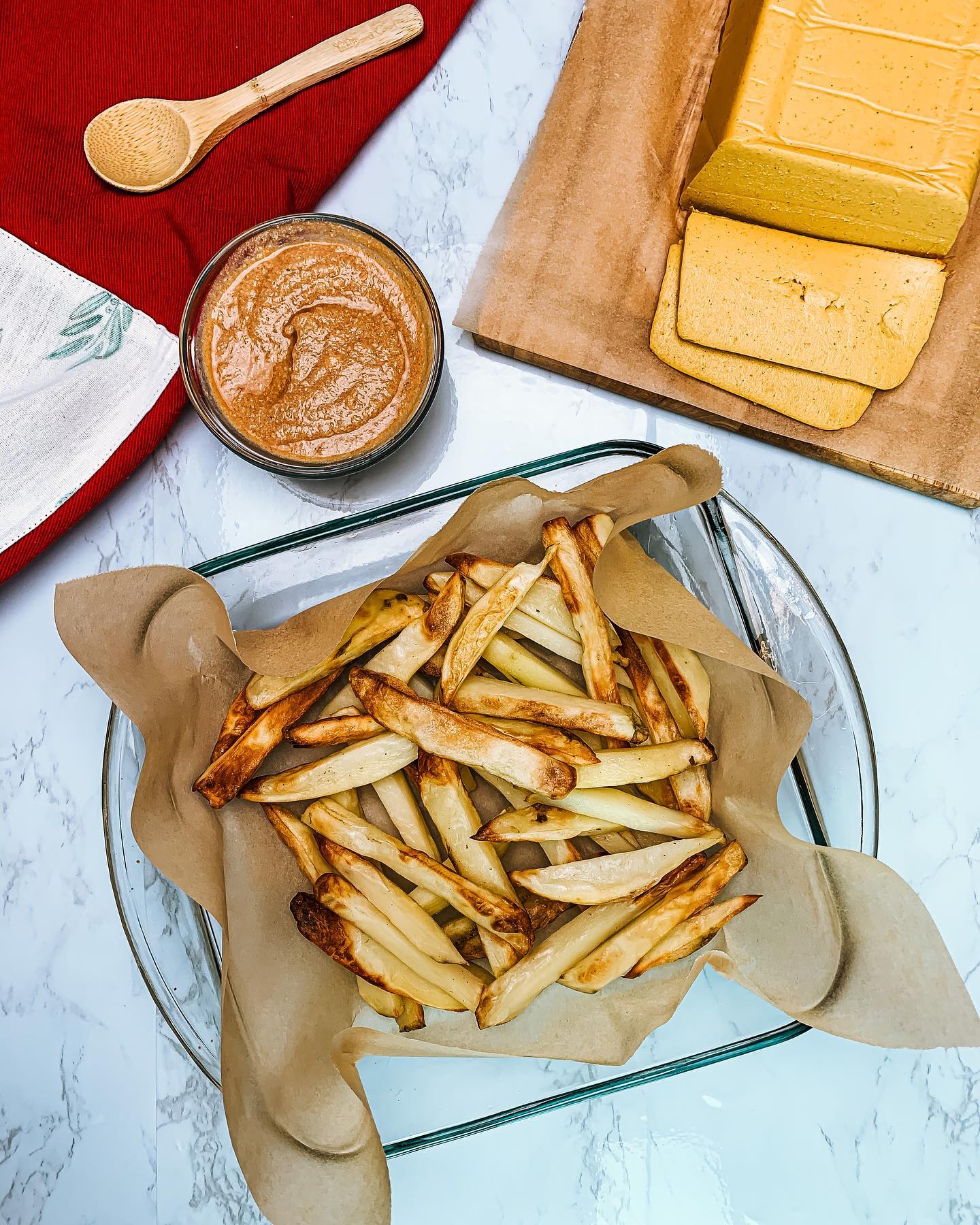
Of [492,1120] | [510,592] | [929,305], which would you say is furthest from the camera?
[929,305]

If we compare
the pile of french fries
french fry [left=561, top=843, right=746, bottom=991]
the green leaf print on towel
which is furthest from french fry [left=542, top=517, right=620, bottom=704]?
the green leaf print on towel

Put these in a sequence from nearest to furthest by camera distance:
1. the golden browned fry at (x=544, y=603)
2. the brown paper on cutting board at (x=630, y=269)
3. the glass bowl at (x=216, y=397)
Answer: the golden browned fry at (x=544, y=603) → the glass bowl at (x=216, y=397) → the brown paper on cutting board at (x=630, y=269)

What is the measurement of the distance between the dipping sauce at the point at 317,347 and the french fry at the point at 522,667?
13.8 inches

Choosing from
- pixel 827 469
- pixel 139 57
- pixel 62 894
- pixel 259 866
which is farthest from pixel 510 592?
pixel 139 57

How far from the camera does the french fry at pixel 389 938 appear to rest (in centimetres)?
110

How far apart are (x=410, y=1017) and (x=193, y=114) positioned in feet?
4.42

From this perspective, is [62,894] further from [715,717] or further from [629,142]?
[629,142]

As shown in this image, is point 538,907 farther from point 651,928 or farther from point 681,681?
point 681,681

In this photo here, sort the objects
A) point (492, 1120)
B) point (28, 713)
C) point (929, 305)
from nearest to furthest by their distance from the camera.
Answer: point (492, 1120) < point (929, 305) < point (28, 713)

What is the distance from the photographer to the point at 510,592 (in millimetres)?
1118

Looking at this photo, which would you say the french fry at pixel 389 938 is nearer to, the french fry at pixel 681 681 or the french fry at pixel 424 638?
the french fry at pixel 424 638

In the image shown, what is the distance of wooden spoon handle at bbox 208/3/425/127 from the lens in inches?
55.4

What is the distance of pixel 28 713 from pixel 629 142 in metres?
1.32

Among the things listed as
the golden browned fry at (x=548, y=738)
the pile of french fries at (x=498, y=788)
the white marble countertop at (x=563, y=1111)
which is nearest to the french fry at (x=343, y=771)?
the pile of french fries at (x=498, y=788)
